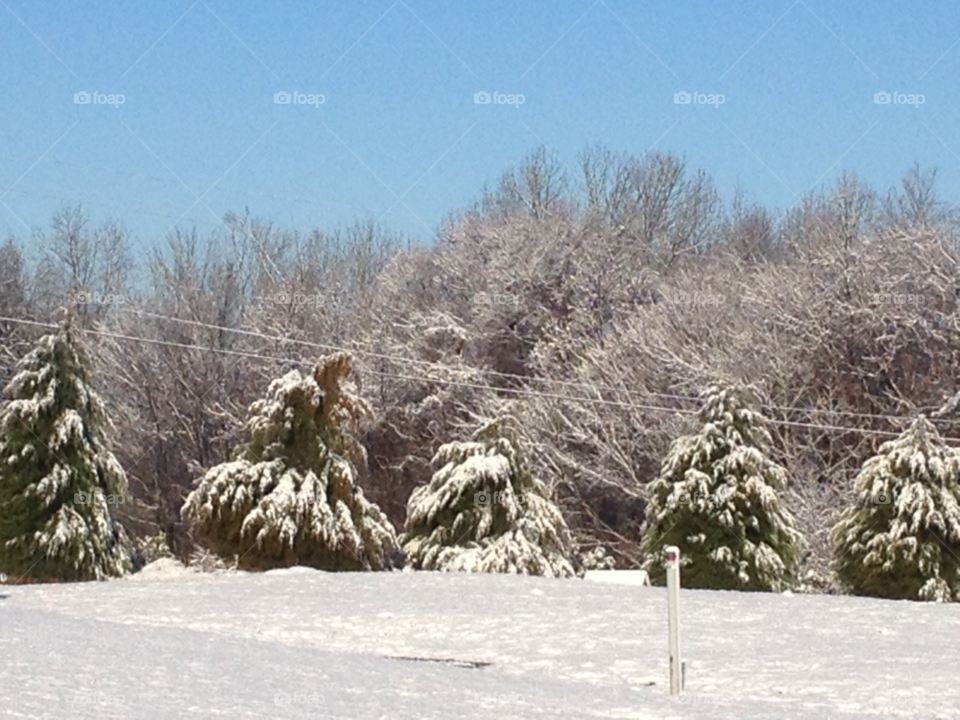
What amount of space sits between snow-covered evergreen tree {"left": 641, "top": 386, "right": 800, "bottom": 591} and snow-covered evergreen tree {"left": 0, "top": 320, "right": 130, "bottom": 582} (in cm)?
976

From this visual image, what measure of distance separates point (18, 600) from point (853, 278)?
1238 inches

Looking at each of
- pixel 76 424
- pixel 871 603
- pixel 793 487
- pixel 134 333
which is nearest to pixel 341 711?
pixel 871 603

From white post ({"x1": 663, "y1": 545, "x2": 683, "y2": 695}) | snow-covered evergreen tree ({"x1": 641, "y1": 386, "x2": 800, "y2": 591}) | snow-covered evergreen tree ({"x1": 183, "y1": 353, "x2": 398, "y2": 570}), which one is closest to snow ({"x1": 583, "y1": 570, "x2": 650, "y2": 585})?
snow-covered evergreen tree ({"x1": 641, "y1": 386, "x2": 800, "y2": 591})

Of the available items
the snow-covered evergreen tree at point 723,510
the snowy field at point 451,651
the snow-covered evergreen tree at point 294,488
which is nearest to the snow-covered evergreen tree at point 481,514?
the snow-covered evergreen tree at point 294,488

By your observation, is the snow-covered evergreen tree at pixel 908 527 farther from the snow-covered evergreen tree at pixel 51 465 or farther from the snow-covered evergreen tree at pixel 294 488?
the snow-covered evergreen tree at pixel 51 465

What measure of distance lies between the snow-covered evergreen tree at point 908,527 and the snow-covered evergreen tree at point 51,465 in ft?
42.4

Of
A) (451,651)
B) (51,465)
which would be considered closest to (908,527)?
(451,651)

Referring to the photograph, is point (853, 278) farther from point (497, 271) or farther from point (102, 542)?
point (102, 542)

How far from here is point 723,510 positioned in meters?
22.6

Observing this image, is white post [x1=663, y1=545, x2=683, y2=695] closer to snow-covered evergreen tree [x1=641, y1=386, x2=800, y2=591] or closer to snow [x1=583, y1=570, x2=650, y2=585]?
snow [x1=583, y1=570, x2=650, y2=585]

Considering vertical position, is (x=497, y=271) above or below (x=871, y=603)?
above

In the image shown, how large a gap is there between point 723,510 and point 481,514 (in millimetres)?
3999

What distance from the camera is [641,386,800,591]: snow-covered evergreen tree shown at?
22469mm

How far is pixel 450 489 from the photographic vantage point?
78.6 ft
